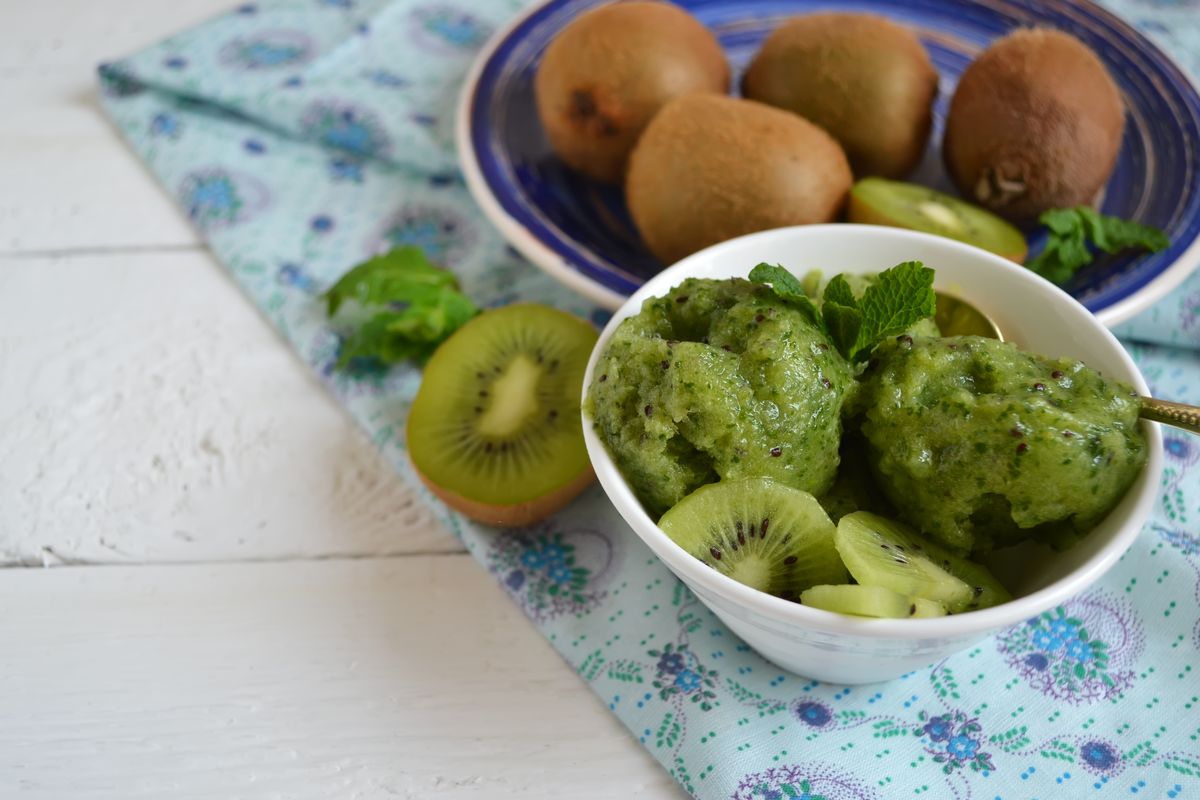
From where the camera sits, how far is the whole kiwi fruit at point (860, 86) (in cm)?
184

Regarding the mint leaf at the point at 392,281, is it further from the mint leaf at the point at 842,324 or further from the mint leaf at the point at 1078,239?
Answer: the mint leaf at the point at 1078,239

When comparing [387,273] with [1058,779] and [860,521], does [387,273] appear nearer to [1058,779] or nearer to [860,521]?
[860,521]

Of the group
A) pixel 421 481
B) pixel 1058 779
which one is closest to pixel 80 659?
pixel 421 481

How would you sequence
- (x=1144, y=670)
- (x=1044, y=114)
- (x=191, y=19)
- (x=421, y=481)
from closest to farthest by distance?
1. (x=1144, y=670)
2. (x=421, y=481)
3. (x=1044, y=114)
4. (x=191, y=19)

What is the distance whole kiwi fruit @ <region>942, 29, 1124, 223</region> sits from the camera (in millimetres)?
1765

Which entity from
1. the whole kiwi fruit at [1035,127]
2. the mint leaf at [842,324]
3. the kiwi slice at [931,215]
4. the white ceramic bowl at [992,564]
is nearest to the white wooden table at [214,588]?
the white ceramic bowl at [992,564]

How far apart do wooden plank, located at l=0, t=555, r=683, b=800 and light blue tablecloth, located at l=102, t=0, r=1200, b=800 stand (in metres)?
0.06

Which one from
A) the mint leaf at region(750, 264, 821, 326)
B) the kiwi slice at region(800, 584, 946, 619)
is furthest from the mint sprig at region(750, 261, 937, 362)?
the kiwi slice at region(800, 584, 946, 619)

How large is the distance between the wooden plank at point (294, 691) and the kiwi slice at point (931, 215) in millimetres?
887

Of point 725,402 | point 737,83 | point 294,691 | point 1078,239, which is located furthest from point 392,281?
point 1078,239

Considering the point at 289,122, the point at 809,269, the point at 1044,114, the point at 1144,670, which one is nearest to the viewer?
the point at 1144,670

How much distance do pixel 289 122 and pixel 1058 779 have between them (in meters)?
1.97

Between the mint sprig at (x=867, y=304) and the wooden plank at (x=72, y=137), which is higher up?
the mint sprig at (x=867, y=304)

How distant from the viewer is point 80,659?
1450mm
